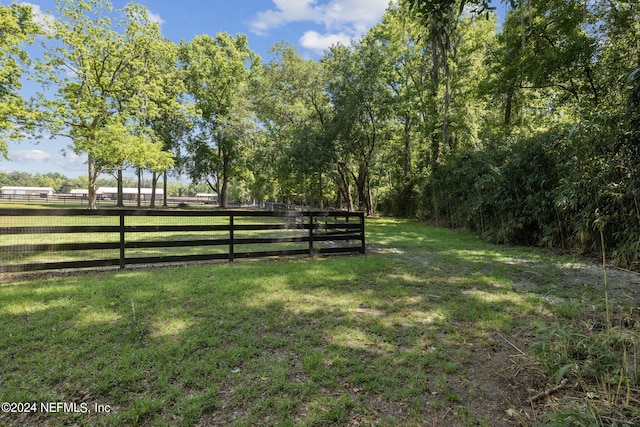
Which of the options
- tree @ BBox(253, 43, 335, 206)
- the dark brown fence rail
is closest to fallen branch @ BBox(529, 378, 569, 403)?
the dark brown fence rail

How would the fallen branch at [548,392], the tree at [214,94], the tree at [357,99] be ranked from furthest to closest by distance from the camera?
1. the tree at [214,94]
2. the tree at [357,99]
3. the fallen branch at [548,392]

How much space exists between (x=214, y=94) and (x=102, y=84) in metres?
13.2

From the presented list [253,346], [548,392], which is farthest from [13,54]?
[548,392]

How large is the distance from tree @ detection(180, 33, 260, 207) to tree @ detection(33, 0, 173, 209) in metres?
8.94

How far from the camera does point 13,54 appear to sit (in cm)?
1611

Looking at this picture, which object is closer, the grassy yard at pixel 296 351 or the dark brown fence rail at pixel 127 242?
the grassy yard at pixel 296 351

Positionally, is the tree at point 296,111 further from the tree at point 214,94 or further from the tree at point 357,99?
the tree at point 214,94

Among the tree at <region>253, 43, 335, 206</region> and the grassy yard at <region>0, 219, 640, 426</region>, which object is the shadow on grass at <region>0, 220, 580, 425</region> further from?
the tree at <region>253, 43, 335, 206</region>

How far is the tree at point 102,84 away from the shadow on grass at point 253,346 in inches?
635

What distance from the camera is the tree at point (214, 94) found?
30.1 metres

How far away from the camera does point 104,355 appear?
8.90 ft

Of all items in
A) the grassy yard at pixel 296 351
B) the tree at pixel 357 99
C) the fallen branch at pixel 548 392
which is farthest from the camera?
the tree at pixel 357 99

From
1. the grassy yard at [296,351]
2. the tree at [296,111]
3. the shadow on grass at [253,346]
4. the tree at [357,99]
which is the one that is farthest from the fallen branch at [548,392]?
the tree at [357,99]

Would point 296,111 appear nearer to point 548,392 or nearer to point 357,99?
point 357,99
